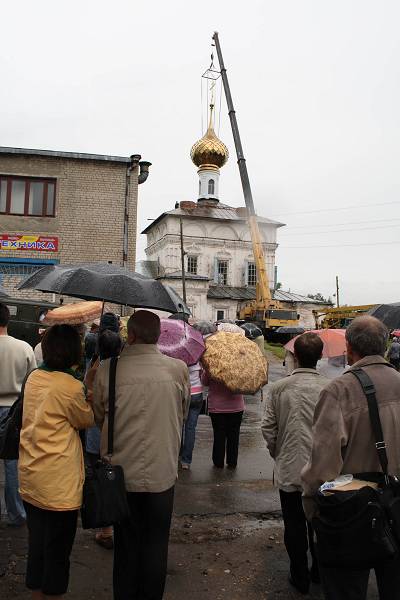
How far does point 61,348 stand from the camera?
3391 millimetres

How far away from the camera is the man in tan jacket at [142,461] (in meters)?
3.37

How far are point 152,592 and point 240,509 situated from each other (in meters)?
2.68

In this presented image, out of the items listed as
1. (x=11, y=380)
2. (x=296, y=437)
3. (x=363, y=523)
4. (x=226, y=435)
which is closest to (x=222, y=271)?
(x=226, y=435)

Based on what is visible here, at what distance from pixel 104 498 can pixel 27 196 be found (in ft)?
57.2

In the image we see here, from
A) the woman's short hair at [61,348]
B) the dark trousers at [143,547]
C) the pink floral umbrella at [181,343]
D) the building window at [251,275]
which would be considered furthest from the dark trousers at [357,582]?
the building window at [251,275]

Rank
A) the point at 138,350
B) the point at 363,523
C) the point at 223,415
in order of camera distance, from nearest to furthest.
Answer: the point at 363,523, the point at 138,350, the point at 223,415

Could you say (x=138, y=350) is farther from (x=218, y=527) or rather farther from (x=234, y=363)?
(x=234, y=363)

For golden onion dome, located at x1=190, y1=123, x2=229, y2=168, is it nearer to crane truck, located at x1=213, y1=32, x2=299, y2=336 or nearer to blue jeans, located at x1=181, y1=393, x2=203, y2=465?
crane truck, located at x1=213, y1=32, x2=299, y2=336

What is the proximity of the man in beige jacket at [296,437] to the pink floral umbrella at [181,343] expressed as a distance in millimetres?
2429

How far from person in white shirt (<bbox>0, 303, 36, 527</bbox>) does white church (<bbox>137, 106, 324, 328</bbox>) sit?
42354mm

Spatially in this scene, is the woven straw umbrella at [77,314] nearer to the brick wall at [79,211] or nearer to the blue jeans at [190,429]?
the blue jeans at [190,429]

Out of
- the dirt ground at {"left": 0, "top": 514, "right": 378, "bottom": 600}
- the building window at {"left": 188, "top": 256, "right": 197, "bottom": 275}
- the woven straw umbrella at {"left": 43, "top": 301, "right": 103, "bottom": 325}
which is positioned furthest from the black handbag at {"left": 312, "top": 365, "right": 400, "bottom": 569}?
the building window at {"left": 188, "top": 256, "right": 197, "bottom": 275}

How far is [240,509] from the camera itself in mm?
5918

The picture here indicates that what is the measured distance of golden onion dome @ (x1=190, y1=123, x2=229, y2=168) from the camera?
57.5m
